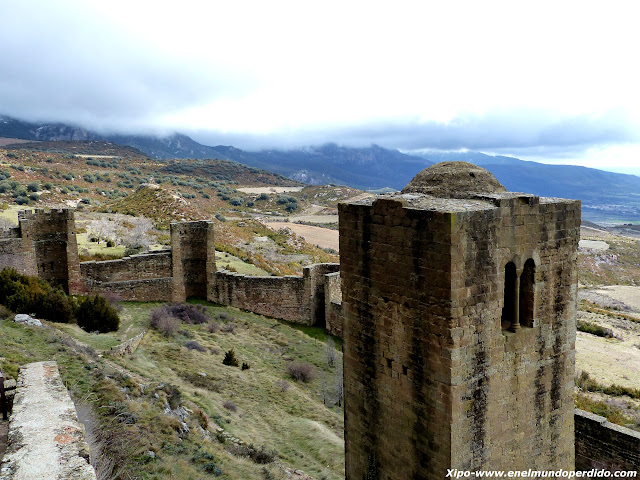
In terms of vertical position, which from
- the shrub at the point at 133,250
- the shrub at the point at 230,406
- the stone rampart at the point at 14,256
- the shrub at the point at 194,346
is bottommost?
the shrub at the point at 230,406

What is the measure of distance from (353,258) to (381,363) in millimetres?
1450

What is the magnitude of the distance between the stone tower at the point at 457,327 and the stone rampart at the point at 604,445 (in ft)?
13.0

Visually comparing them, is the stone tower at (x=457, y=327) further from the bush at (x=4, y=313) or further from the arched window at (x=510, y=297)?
the bush at (x=4, y=313)

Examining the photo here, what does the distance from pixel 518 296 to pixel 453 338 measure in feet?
4.51

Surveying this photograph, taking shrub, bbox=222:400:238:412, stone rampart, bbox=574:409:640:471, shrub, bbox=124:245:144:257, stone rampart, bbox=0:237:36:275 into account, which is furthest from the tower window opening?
shrub, bbox=124:245:144:257

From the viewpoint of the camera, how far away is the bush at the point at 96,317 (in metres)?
15.3

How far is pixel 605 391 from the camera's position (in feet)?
54.2

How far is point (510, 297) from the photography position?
6.10 meters

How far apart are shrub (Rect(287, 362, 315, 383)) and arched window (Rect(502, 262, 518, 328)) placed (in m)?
10.2

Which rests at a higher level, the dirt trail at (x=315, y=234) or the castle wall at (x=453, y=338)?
the castle wall at (x=453, y=338)

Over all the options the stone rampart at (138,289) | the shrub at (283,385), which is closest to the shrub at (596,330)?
the shrub at (283,385)

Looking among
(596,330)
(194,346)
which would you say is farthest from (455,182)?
(596,330)

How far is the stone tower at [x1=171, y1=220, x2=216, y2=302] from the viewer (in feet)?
67.8

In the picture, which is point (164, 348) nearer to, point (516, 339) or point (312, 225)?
point (516, 339)
